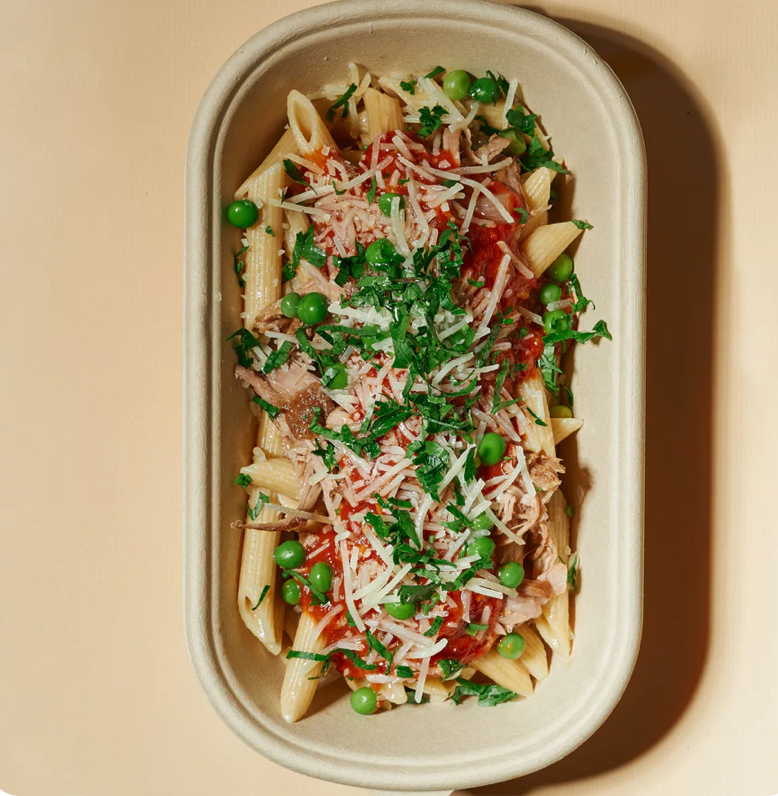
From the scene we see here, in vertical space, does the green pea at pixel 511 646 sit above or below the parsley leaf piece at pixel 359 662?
above

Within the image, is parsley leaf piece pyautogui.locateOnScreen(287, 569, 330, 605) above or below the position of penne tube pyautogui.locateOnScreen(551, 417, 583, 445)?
below

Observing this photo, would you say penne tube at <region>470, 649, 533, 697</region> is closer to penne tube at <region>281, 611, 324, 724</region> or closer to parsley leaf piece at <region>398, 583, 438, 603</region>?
parsley leaf piece at <region>398, 583, 438, 603</region>

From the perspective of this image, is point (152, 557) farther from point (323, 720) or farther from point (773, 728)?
point (773, 728)

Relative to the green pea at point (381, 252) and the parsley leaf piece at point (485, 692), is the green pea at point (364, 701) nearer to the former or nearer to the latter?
the parsley leaf piece at point (485, 692)

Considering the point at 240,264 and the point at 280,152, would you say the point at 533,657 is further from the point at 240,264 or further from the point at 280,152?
the point at 280,152

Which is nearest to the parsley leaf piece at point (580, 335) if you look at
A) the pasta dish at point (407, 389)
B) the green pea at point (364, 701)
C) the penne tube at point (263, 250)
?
the pasta dish at point (407, 389)

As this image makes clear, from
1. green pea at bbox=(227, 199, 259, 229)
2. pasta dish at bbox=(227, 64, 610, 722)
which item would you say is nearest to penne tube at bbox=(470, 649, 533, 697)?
pasta dish at bbox=(227, 64, 610, 722)

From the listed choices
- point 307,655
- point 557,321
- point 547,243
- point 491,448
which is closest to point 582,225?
point 547,243

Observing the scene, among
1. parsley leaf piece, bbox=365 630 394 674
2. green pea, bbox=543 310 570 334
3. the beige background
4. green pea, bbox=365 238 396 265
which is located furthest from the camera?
the beige background
